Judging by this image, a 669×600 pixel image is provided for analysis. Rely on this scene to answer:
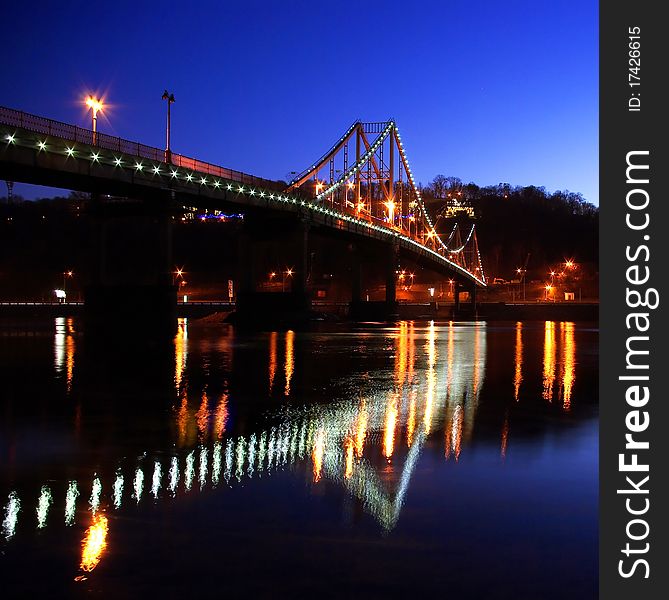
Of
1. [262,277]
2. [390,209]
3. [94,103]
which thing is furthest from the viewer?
[390,209]

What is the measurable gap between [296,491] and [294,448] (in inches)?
107

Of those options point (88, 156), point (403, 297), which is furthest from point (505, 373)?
point (403, 297)

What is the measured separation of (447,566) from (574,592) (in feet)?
3.50

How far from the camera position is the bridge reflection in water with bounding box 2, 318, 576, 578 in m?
8.32

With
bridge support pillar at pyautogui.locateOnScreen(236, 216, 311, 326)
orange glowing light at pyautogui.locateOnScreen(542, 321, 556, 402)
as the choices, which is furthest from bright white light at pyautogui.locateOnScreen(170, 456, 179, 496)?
bridge support pillar at pyautogui.locateOnScreen(236, 216, 311, 326)

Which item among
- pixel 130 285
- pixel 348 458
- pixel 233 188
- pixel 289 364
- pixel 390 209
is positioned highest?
pixel 390 209

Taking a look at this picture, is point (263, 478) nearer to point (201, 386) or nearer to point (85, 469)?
point (85, 469)

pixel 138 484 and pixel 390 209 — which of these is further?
pixel 390 209

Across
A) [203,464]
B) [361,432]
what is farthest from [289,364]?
[203,464]

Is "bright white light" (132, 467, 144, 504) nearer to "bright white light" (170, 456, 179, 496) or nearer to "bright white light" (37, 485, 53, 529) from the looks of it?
"bright white light" (170, 456, 179, 496)

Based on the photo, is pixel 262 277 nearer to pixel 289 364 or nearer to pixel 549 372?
pixel 289 364

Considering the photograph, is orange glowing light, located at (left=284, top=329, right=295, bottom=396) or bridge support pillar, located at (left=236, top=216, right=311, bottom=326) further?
bridge support pillar, located at (left=236, top=216, right=311, bottom=326)

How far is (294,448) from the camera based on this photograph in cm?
1174

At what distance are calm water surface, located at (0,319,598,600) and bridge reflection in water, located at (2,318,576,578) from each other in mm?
43
